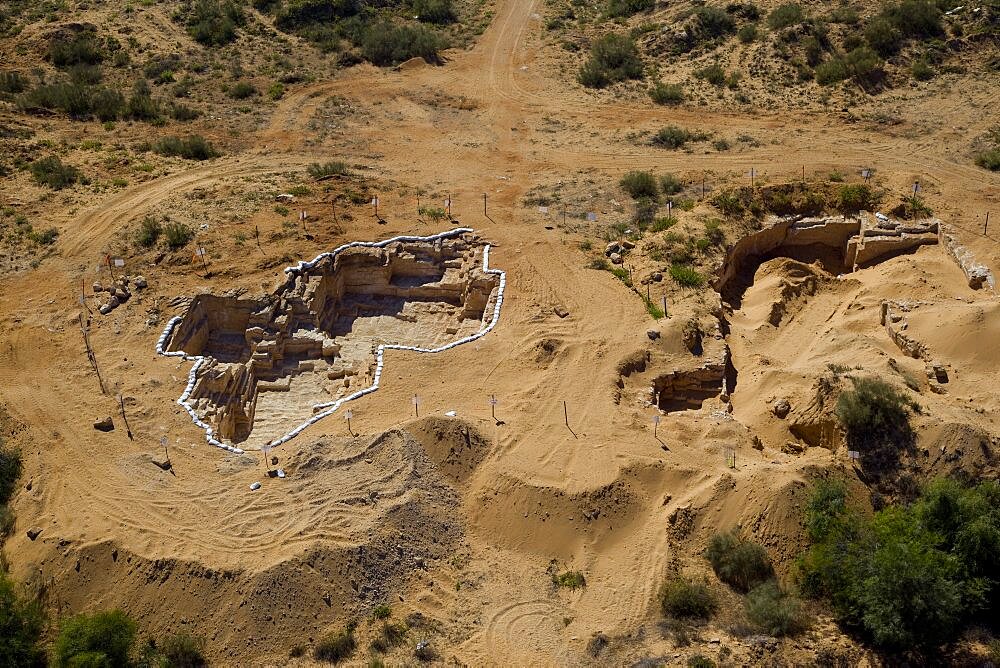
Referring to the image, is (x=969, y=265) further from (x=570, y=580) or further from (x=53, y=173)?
(x=53, y=173)

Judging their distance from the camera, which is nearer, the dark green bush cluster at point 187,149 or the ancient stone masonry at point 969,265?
the ancient stone masonry at point 969,265

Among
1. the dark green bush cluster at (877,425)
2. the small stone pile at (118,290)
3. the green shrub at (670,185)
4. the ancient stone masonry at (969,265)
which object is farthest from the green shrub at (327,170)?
the ancient stone masonry at (969,265)

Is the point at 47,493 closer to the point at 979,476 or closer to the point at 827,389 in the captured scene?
the point at 827,389

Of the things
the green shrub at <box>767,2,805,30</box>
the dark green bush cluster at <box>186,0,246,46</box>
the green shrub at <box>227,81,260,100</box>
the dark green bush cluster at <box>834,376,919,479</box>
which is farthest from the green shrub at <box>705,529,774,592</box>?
the dark green bush cluster at <box>186,0,246,46</box>

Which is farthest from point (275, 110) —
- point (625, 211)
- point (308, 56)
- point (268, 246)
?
point (625, 211)

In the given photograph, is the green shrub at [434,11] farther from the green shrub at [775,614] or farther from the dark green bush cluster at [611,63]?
the green shrub at [775,614]

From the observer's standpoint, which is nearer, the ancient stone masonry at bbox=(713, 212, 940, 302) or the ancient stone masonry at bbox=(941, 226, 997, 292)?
the ancient stone masonry at bbox=(941, 226, 997, 292)

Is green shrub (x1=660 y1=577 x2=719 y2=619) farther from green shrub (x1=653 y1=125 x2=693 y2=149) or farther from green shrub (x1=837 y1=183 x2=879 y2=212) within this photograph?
green shrub (x1=653 y1=125 x2=693 y2=149)
